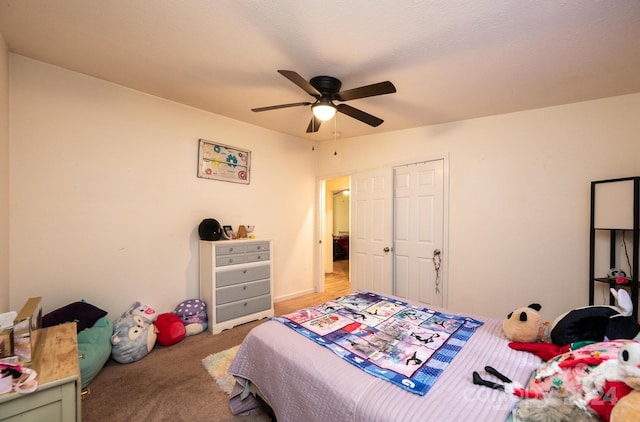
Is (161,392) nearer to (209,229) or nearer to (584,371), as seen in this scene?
(209,229)

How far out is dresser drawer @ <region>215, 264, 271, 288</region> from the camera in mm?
2931

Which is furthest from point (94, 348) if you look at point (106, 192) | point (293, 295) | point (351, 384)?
point (293, 295)

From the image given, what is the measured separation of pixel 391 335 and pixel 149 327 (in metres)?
2.32

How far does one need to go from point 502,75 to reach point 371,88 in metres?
1.21

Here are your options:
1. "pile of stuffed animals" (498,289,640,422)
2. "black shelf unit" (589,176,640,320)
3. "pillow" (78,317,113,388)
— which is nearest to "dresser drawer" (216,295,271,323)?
"pillow" (78,317,113,388)

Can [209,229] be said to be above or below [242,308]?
above

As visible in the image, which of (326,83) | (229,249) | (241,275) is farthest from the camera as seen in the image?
(241,275)

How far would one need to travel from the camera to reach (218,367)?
2223 millimetres

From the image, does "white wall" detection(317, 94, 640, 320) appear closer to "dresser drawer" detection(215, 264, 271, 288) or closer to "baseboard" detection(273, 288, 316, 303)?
"baseboard" detection(273, 288, 316, 303)

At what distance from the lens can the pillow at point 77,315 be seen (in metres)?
2.15

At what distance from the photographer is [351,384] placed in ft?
3.67

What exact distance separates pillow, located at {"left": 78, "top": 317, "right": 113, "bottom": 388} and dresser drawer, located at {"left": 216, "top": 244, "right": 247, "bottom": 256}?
3.72 ft

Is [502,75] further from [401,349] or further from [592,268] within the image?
[401,349]

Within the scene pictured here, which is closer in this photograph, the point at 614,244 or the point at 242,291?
the point at 614,244
